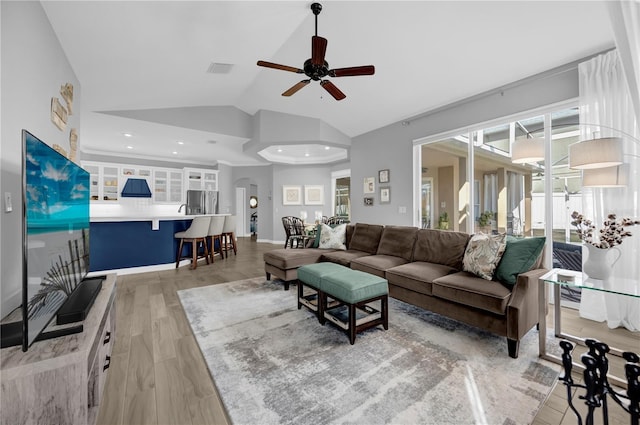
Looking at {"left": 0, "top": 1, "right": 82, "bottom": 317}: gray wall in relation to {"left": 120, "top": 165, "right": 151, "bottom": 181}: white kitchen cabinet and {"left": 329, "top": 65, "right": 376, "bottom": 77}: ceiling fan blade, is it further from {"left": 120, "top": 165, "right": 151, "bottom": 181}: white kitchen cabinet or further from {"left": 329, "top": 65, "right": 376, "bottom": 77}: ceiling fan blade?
{"left": 120, "top": 165, "right": 151, "bottom": 181}: white kitchen cabinet

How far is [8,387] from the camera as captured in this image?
3.10ft

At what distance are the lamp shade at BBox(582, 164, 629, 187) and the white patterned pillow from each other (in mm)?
2977

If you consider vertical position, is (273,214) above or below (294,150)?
below

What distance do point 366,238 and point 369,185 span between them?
2.04 m

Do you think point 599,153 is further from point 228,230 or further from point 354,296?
point 228,230

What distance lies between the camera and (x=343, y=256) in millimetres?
3746

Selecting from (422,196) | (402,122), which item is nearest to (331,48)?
(402,122)

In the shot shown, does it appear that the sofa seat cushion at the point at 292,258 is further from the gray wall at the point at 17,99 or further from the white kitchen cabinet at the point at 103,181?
the white kitchen cabinet at the point at 103,181

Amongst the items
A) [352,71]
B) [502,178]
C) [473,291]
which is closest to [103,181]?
[352,71]

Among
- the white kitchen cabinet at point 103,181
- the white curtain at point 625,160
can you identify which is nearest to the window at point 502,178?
the white curtain at point 625,160

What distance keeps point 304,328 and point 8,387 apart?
191 centimetres

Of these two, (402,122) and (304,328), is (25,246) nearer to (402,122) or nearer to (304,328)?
(304,328)

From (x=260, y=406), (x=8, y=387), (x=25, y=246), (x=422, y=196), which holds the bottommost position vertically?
(x=260, y=406)

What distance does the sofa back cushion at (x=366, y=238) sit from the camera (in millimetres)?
3979
